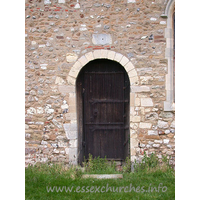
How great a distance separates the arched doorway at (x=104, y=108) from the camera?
5.11 meters

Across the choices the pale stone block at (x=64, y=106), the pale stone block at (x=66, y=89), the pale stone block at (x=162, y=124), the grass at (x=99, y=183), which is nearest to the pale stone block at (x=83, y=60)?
the pale stone block at (x=66, y=89)

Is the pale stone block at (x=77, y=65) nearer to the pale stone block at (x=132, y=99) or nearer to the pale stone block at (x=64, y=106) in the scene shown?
the pale stone block at (x=64, y=106)

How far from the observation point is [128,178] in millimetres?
4301

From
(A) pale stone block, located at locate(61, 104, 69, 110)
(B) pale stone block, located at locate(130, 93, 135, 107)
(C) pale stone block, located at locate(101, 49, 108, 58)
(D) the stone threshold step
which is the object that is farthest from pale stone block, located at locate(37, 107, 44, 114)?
(B) pale stone block, located at locate(130, 93, 135, 107)

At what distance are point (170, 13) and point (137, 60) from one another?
3.92 ft

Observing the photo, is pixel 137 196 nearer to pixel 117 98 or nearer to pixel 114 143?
pixel 114 143

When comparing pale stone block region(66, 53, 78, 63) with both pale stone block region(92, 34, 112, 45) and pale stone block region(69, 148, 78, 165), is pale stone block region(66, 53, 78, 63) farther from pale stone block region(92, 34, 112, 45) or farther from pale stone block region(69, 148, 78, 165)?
pale stone block region(69, 148, 78, 165)

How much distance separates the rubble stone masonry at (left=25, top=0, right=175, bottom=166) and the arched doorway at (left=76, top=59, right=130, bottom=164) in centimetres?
39

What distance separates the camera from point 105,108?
16.8 ft

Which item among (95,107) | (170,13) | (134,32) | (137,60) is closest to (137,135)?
(95,107)

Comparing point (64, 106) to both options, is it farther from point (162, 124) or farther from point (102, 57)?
point (162, 124)

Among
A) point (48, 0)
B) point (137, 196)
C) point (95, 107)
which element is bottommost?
point (137, 196)

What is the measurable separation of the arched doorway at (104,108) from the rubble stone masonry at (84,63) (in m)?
0.39

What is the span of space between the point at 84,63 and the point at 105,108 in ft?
3.72
